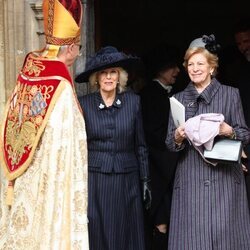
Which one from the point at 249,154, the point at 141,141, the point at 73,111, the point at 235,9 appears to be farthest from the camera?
the point at 235,9

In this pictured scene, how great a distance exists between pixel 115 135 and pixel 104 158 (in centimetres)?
15

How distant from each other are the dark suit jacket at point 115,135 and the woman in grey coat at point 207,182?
279 millimetres

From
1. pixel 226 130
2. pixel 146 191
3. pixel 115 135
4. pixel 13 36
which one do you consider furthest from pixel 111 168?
pixel 13 36

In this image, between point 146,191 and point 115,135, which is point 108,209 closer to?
point 146,191

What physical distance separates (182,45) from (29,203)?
13.3 ft

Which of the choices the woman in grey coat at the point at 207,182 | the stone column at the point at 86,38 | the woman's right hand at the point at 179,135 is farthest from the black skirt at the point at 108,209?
the stone column at the point at 86,38

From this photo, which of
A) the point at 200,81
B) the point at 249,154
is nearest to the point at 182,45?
the point at 249,154

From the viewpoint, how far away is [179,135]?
4.06m

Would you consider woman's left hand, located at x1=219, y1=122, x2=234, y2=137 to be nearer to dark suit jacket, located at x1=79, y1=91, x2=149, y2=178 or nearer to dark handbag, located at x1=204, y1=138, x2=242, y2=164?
dark handbag, located at x1=204, y1=138, x2=242, y2=164

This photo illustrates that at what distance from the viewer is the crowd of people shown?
392 centimetres

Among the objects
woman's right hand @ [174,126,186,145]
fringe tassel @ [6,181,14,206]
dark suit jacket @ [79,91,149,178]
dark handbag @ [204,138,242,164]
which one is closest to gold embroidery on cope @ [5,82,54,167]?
fringe tassel @ [6,181,14,206]

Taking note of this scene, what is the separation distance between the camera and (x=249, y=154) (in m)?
4.76

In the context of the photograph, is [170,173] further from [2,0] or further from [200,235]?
[2,0]

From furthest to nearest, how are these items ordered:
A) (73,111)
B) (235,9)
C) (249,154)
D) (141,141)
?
(235,9) → (249,154) → (141,141) → (73,111)
